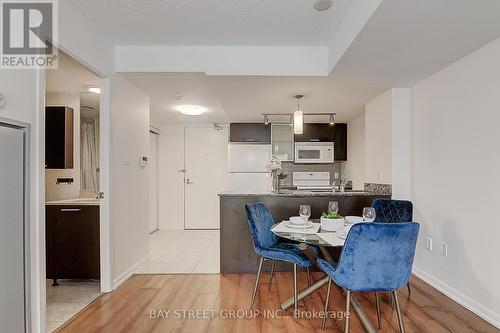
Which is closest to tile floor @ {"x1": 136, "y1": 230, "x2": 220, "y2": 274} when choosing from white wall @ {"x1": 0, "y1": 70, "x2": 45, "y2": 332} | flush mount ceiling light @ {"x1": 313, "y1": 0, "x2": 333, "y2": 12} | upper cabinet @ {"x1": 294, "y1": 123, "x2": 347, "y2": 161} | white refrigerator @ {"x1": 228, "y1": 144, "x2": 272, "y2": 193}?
white refrigerator @ {"x1": 228, "y1": 144, "x2": 272, "y2": 193}

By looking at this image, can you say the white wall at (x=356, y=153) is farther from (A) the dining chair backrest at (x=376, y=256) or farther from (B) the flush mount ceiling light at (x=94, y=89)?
(B) the flush mount ceiling light at (x=94, y=89)

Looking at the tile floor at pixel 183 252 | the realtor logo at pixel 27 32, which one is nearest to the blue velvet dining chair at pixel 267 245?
the tile floor at pixel 183 252

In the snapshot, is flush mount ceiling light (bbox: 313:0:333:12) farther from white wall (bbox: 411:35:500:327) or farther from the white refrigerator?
the white refrigerator

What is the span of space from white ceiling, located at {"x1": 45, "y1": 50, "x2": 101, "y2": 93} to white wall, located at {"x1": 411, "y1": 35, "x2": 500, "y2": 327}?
3.42 m

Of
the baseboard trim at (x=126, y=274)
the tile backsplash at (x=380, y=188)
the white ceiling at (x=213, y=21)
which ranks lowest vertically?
the baseboard trim at (x=126, y=274)

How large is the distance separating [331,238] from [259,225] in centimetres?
78

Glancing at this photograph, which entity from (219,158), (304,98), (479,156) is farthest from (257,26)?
(219,158)

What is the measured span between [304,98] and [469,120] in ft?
6.12

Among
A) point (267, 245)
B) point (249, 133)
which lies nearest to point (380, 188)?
point (267, 245)

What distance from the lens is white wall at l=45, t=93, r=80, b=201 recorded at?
11.6ft

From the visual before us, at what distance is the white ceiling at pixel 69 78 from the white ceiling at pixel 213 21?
0.46 m

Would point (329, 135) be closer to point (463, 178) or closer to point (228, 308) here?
point (463, 178)

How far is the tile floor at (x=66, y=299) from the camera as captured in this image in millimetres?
2323

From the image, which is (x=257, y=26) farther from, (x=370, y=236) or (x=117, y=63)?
(x=370, y=236)
